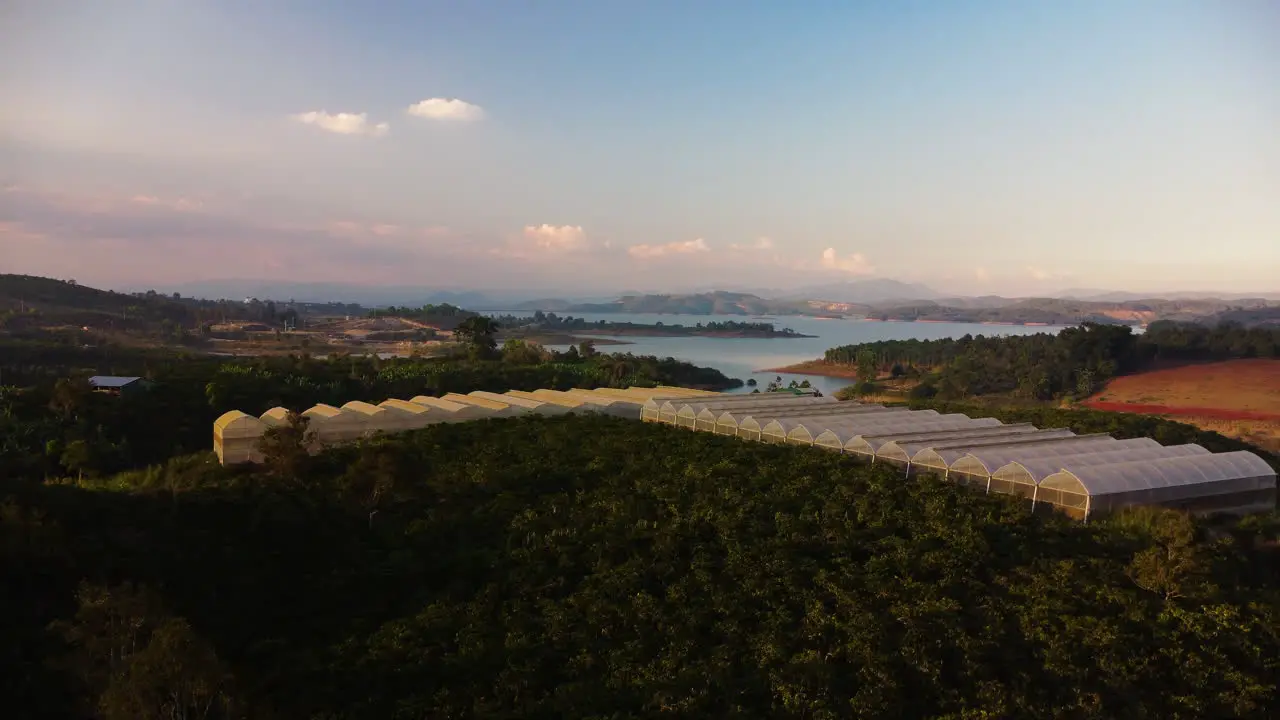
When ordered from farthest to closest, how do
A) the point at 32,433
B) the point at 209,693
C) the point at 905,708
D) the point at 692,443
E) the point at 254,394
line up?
the point at 254,394
the point at 32,433
the point at 692,443
the point at 905,708
the point at 209,693

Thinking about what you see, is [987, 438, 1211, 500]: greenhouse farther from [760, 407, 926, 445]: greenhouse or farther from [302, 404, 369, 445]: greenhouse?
[302, 404, 369, 445]: greenhouse

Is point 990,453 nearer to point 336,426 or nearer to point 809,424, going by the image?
point 809,424

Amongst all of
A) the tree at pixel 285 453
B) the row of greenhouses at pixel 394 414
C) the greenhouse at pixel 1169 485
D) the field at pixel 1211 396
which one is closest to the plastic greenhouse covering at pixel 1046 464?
the greenhouse at pixel 1169 485

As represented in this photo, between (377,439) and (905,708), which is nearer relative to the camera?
(905,708)

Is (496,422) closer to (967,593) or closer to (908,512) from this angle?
(908,512)

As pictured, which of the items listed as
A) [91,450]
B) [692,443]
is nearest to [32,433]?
[91,450]

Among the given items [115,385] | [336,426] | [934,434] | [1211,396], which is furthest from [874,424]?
[1211,396]

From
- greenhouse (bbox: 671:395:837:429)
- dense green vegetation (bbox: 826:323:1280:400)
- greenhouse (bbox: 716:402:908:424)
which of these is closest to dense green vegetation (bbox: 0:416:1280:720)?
greenhouse (bbox: 716:402:908:424)
